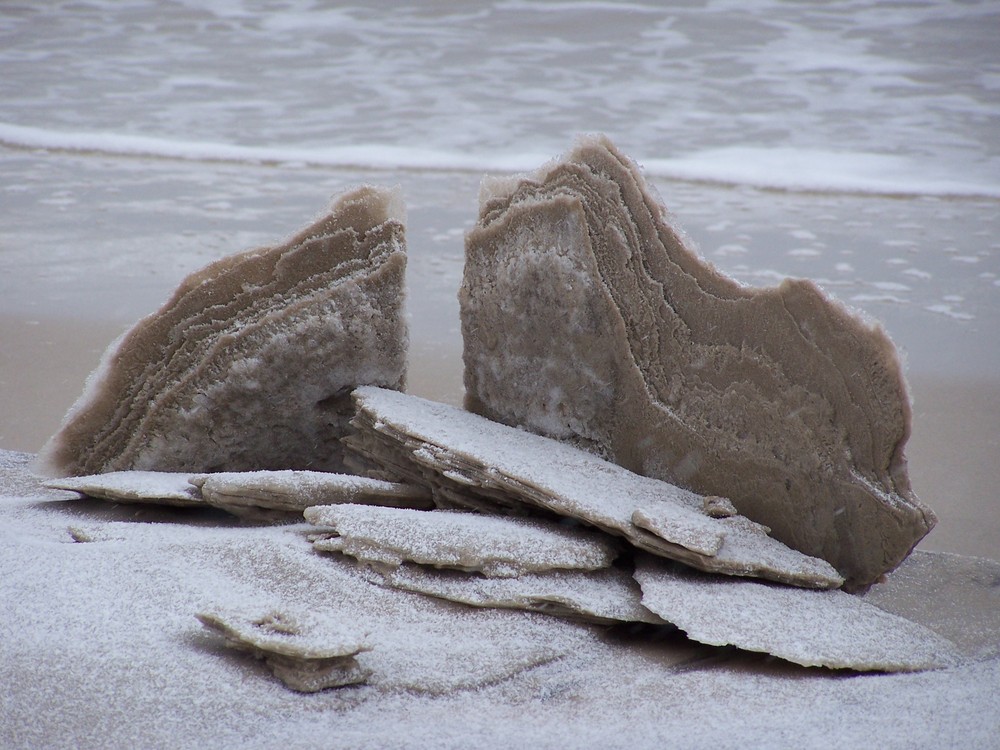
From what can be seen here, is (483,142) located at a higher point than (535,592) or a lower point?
higher

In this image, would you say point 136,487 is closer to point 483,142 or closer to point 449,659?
point 449,659

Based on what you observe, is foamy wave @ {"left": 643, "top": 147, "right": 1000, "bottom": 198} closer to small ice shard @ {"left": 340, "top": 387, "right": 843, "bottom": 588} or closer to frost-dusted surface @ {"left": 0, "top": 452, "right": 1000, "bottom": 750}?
small ice shard @ {"left": 340, "top": 387, "right": 843, "bottom": 588}

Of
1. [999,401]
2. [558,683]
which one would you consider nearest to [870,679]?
[558,683]

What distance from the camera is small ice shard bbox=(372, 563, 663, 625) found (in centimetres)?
174

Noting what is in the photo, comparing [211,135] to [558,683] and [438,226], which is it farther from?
[558,683]

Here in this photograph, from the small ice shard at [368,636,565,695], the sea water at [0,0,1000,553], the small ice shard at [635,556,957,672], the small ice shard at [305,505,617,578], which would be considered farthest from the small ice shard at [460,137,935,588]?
the sea water at [0,0,1000,553]

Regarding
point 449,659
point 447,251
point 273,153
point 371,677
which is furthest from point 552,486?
point 273,153

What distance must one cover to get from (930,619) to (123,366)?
5.79 feet

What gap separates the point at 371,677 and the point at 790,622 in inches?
27.9

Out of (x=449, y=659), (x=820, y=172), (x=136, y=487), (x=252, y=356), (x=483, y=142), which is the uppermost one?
(x=483, y=142)

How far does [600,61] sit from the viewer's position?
9.41 metres

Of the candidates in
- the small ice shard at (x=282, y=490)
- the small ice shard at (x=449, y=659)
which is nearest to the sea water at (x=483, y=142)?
the small ice shard at (x=282, y=490)

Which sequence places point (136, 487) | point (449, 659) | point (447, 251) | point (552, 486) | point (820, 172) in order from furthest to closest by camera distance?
point (820, 172) → point (447, 251) → point (136, 487) → point (552, 486) → point (449, 659)

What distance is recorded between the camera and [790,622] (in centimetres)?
173
